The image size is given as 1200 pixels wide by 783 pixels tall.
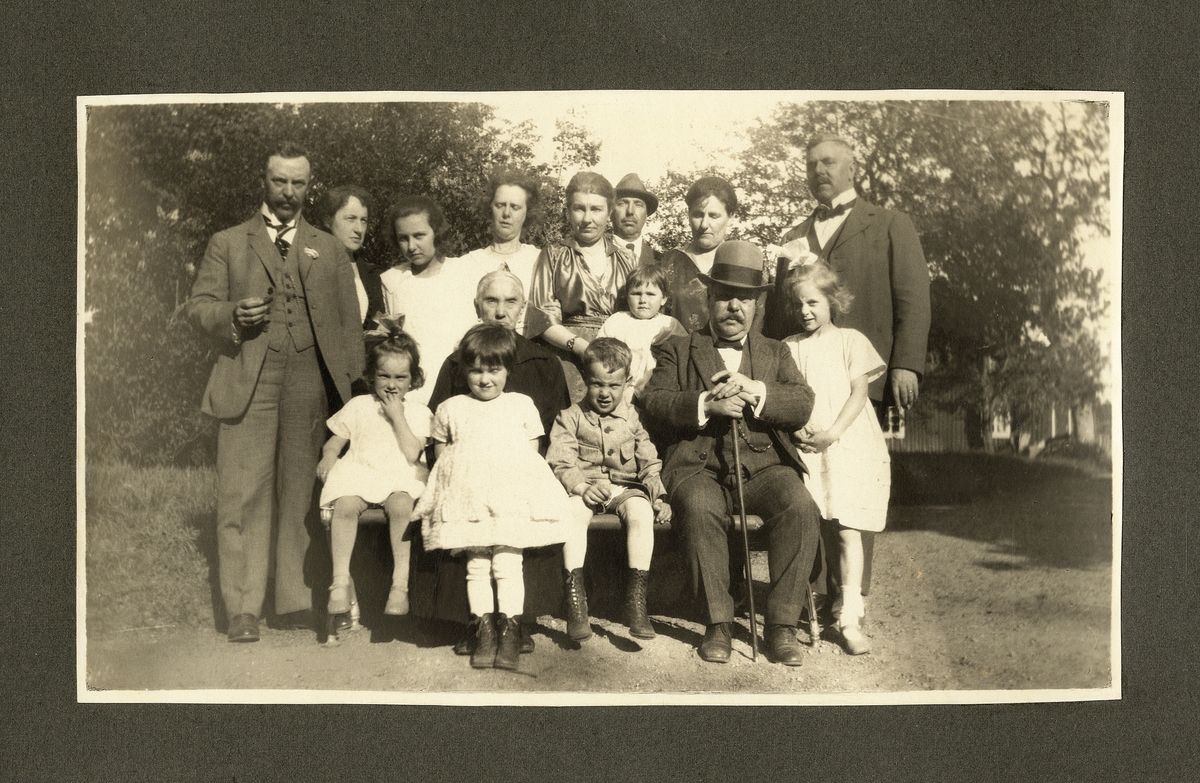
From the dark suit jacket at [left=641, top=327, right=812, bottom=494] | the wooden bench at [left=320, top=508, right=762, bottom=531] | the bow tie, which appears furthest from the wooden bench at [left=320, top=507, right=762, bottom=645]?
the bow tie

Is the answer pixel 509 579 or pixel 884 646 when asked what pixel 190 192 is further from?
pixel 884 646

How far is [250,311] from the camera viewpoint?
3.57 m

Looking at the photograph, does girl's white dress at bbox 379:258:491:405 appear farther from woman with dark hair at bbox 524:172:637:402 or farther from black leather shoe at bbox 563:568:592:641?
black leather shoe at bbox 563:568:592:641

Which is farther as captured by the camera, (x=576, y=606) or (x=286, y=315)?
(x=286, y=315)

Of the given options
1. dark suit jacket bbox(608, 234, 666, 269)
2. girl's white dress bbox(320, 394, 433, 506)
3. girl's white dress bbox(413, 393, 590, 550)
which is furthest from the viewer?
dark suit jacket bbox(608, 234, 666, 269)

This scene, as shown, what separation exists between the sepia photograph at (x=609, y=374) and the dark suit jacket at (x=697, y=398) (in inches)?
0.5

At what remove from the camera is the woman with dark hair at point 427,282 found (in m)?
3.59

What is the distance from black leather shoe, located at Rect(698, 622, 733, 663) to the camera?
11.4ft

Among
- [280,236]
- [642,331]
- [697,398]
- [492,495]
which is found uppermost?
[280,236]

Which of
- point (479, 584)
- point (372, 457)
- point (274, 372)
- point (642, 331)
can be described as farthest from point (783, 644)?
point (274, 372)

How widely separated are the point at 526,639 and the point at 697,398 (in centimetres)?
105

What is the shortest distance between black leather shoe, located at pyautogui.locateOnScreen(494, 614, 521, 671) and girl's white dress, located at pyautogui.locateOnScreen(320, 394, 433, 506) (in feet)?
1.80

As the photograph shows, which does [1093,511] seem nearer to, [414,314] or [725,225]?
[725,225]

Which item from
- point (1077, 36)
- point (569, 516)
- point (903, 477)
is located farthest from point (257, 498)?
point (1077, 36)
